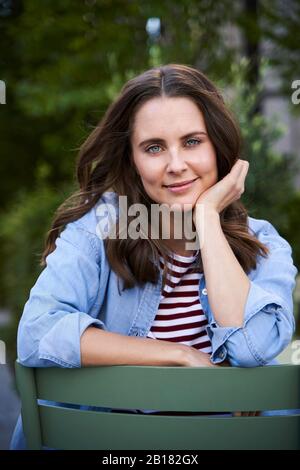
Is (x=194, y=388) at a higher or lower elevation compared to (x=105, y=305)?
lower

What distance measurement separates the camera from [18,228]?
7.17 meters

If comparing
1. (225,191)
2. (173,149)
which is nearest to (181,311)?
(225,191)

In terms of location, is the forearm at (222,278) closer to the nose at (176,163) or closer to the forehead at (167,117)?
the nose at (176,163)

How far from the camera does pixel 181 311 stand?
7.56ft

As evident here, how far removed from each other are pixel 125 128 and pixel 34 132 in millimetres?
8116

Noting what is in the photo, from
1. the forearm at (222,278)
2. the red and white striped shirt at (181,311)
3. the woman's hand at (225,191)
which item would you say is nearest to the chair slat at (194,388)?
the forearm at (222,278)

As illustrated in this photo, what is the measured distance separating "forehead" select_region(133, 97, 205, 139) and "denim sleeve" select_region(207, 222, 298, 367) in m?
0.51

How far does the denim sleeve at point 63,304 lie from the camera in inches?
73.1

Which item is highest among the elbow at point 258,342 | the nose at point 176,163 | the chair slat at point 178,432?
the nose at point 176,163

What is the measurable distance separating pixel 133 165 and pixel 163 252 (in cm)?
34

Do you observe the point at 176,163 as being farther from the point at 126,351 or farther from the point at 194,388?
the point at 194,388

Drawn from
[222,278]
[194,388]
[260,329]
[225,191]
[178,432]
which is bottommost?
[178,432]

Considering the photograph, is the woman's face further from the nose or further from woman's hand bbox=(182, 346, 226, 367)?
woman's hand bbox=(182, 346, 226, 367)
